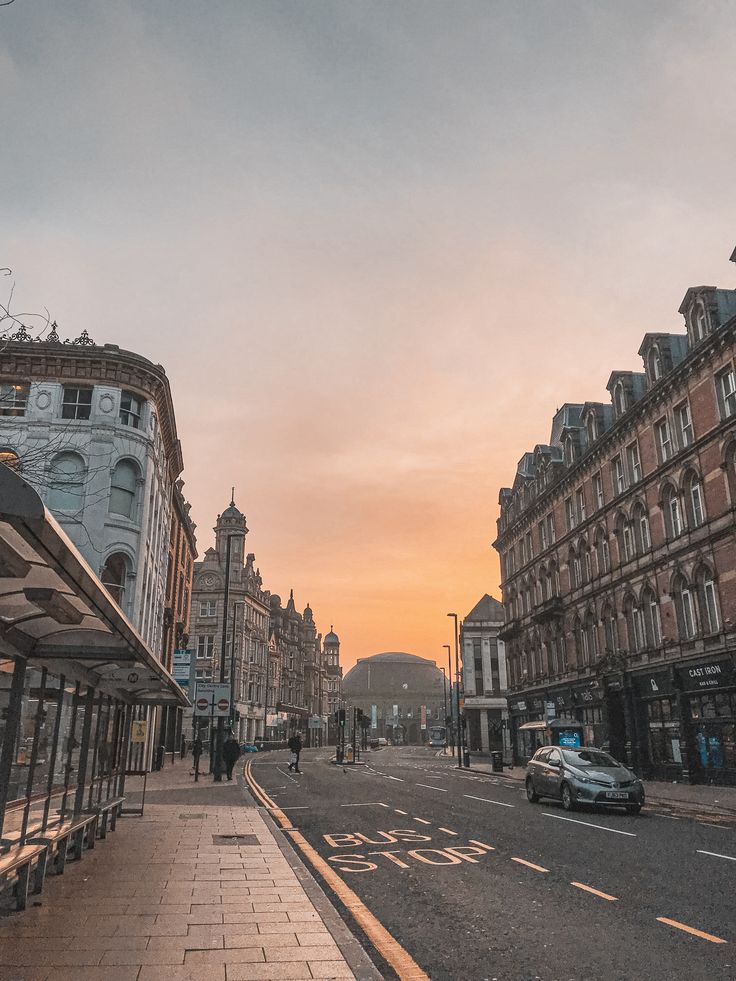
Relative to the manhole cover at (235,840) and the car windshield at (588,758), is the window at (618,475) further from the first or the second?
the manhole cover at (235,840)

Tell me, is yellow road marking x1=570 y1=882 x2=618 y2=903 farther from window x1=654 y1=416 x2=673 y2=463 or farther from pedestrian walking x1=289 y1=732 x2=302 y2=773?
pedestrian walking x1=289 y1=732 x2=302 y2=773

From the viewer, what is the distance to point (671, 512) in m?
30.0

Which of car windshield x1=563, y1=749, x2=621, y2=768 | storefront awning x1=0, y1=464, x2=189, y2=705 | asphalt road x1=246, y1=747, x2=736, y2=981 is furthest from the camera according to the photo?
car windshield x1=563, y1=749, x2=621, y2=768

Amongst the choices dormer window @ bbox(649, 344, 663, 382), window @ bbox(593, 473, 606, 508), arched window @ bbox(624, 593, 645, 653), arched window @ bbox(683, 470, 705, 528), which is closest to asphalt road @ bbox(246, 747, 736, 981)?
arched window @ bbox(683, 470, 705, 528)

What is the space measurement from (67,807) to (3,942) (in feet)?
13.5

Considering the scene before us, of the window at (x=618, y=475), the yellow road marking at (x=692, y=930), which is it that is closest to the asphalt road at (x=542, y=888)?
the yellow road marking at (x=692, y=930)

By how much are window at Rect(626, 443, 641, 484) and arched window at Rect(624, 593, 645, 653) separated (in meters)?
5.25

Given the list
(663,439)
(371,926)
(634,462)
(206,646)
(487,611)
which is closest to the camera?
(371,926)

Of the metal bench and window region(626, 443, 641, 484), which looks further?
window region(626, 443, 641, 484)

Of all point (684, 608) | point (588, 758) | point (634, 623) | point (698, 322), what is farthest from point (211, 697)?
point (698, 322)

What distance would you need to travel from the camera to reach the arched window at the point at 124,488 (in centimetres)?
3228

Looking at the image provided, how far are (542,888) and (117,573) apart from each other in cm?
2728

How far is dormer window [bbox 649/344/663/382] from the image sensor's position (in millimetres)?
31097

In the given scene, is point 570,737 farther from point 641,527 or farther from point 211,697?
point 211,697
